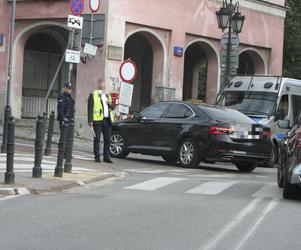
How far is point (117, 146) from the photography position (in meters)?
17.3

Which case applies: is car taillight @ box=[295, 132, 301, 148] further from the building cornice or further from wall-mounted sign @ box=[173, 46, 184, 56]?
the building cornice

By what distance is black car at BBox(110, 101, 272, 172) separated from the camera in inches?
595

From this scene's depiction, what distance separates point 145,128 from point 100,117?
5.29 feet

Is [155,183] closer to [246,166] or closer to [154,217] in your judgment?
[154,217]

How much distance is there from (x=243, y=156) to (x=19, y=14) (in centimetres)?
1344

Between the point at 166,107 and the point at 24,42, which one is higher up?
the point at 24,42

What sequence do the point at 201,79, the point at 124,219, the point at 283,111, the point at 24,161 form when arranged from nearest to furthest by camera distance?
the point at 124,219
the point at 24,161
the point at 283,111
the point at 201,79

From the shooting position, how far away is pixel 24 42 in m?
25.9

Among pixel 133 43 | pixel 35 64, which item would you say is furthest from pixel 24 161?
pixel 133 43

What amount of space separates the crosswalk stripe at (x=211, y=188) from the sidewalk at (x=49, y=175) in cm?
198

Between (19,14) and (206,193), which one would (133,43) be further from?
(206,193)

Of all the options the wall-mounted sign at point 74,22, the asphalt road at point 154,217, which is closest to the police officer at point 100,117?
the wall-mounted sign at point 74,22

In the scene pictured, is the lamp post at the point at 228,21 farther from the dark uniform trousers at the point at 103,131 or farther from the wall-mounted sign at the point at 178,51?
the dark uniform trousers at the point at 103,131

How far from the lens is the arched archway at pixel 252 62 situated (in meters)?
30.4
